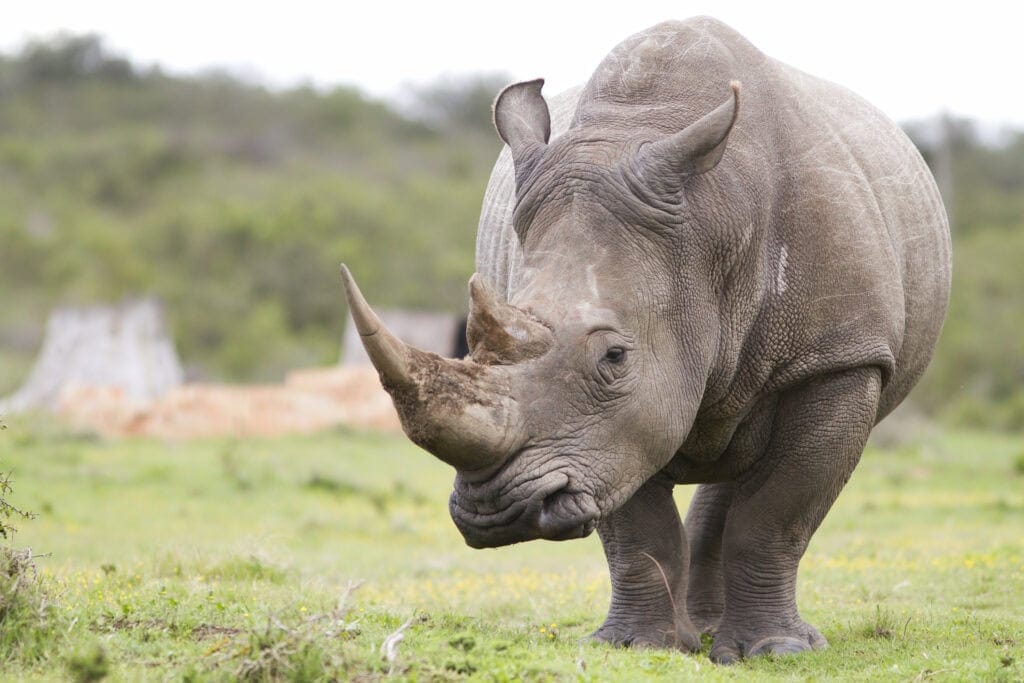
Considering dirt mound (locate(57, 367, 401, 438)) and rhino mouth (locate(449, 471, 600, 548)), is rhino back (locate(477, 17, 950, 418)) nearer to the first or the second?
rhino mouth (locate(449, 471, 600, 548))

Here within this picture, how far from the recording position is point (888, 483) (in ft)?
57.7

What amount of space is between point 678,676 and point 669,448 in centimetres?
90

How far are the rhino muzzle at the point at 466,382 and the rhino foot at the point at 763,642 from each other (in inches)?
81.4

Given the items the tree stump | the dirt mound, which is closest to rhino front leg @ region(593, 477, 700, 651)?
the dirt mound

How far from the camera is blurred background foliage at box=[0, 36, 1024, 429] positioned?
34250 mm

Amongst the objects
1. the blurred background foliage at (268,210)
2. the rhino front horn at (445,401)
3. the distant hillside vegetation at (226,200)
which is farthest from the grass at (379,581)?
the distant hillside vegetation at (226,200)

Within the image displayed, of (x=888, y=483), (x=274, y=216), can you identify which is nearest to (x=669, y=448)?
(x=888, y=483)

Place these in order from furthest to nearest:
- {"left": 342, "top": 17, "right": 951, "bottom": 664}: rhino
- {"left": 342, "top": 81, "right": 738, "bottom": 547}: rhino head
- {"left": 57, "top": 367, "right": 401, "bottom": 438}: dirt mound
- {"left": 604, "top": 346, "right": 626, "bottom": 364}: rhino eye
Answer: {"left": 57, "top": 367, "right": 401, "bottom": 438}: dirt mound → {"left": 604, "top": 346, "right": 626, "bottom": 364}: rhino eye → {"left": 342, "top": 17, "right": 951, "bottom": 664}: rhino → {"left": 342, "top": 81, "right": 738, "bottom": 547}: rhino head

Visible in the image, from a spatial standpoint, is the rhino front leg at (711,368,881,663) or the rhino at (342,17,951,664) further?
the rhino front leg at (711,368,881,663)

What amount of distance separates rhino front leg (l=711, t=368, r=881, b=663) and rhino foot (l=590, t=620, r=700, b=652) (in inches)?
6.3

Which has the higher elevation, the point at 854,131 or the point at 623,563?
the point at 854,131

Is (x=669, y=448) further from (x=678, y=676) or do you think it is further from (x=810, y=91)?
(x=810, y=91)

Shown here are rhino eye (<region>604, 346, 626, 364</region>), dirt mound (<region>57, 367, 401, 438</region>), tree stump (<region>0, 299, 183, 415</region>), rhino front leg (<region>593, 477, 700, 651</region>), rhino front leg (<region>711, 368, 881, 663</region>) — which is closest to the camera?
rhino eye (<region>604, 346, 626, 364</region>)

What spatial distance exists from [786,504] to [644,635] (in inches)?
35.9
